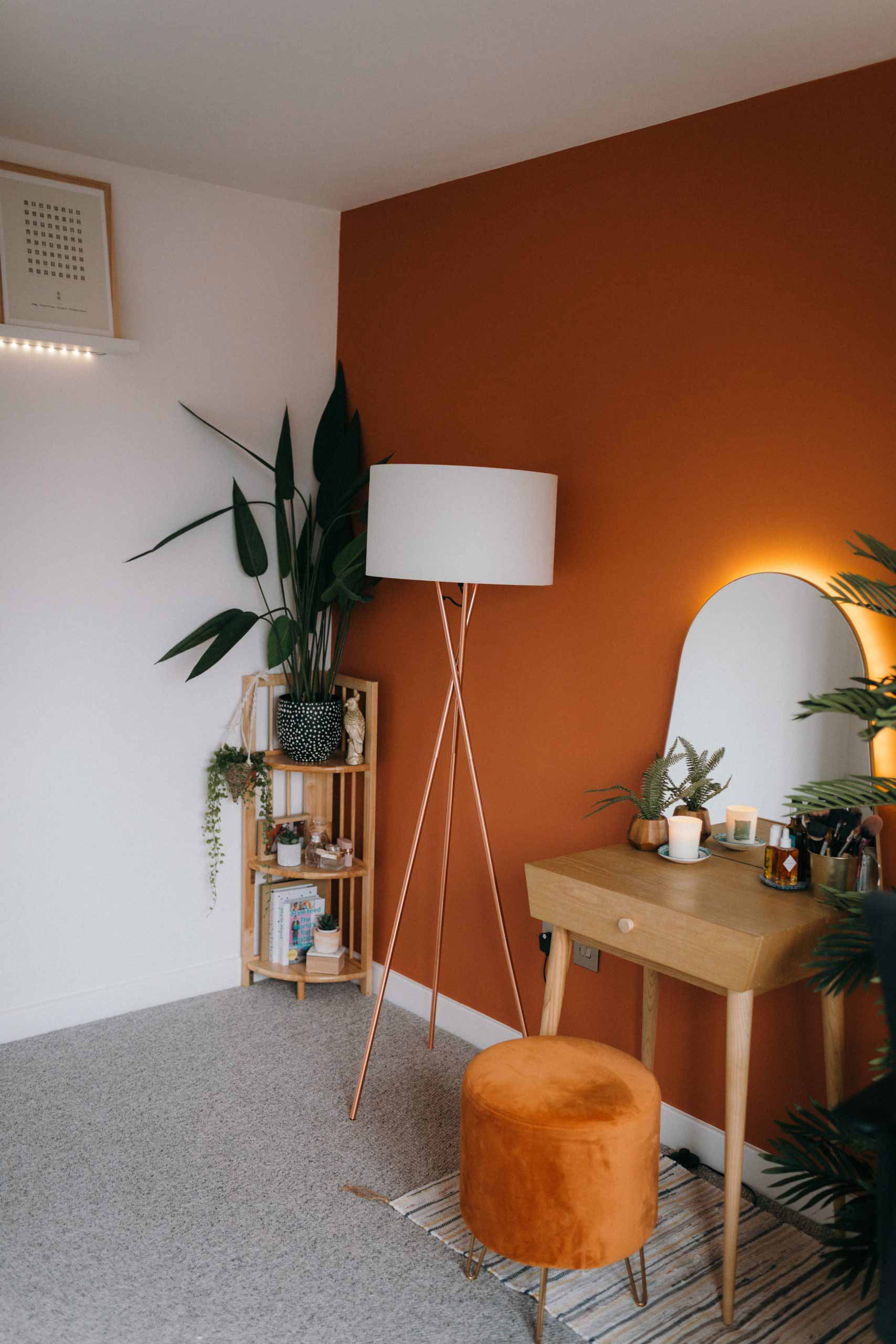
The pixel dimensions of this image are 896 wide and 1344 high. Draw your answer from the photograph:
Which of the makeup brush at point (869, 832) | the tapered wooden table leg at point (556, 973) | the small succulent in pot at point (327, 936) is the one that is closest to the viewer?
the makeup brush at point (869, 832)

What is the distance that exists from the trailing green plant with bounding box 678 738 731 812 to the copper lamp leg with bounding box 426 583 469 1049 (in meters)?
0.69

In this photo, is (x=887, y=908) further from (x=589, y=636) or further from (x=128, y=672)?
(x=128, y=672)

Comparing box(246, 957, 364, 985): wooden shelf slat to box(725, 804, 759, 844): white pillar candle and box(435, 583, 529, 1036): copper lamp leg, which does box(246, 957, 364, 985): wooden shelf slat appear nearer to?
box(435, 583, 529, 1036): copper lamp leg

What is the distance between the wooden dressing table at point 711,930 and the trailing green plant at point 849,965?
88 mm

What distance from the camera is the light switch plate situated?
114 inches

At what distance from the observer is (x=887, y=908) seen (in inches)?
59.1

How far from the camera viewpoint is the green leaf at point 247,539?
3461 mm

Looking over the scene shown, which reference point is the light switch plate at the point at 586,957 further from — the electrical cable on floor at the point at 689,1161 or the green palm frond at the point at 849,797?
the green palm frond at the point at 849,797

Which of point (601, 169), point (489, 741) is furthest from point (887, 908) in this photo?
point (601, 169)

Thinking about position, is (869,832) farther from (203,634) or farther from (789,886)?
(203,634)

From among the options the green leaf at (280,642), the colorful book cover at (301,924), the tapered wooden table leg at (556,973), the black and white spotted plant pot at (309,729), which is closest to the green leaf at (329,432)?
the green leaf at (280,642)

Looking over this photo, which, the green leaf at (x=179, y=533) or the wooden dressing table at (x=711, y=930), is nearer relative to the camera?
the wooden dressing table at (x=711, y=930)

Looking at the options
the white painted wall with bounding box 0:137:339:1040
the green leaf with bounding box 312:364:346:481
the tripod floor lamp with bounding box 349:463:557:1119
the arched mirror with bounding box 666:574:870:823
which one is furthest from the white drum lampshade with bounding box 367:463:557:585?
the white painted wall with bounding box 0:137:339:1040

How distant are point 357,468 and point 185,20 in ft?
5.02
